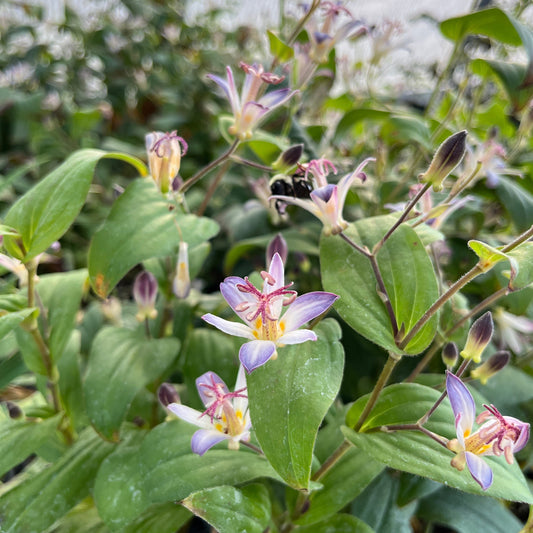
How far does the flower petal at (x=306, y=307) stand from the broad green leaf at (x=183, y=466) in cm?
14

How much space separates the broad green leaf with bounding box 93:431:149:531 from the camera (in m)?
0.40

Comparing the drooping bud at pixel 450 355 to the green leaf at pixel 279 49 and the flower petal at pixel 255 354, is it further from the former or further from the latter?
the green leaf at pixel 279 49

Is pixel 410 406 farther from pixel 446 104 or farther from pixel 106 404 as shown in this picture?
pixel 446 104

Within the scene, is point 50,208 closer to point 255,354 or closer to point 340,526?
point 255,354

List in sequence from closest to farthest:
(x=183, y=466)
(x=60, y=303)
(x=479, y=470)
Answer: (x=479, y=470) < (x=183, y=466) < (x=60, y=303)

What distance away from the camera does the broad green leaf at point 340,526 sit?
1.36 ft

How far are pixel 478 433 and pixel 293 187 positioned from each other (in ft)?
0.89

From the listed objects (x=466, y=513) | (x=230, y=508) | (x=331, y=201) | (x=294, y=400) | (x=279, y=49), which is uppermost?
(x=279, y=49)

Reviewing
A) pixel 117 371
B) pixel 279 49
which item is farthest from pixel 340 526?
pixel 279 49

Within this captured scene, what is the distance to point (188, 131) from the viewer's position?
135cm

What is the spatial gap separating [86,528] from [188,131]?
3.56 feet

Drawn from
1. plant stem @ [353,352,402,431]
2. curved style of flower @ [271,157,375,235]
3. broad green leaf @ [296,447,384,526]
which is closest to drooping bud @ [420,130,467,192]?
curved style of flower @ [271,157,375,235]

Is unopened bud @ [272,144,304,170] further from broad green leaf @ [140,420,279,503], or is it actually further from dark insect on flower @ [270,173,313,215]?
broad green leaf @ [140,420,279,503]

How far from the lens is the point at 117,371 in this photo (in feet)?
1.57
